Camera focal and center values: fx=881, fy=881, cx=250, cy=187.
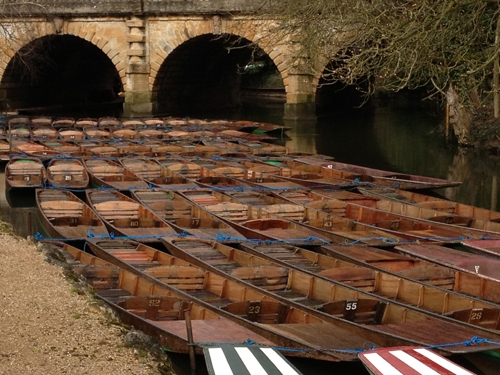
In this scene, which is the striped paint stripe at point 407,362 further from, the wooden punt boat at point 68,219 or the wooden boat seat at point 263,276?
the wooden punt boat at point 68,219

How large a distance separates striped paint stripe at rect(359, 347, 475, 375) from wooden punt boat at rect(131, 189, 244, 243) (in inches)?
A: 175

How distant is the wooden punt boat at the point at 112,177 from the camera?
605 inches

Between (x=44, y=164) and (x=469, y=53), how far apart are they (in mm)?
8553

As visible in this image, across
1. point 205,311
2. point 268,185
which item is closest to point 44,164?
point 268,185

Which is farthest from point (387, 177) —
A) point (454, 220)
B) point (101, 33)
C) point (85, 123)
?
point (101, 33)

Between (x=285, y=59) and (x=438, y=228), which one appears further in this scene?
(x=285, y=59)

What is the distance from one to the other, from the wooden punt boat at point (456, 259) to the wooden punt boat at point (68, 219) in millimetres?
4048

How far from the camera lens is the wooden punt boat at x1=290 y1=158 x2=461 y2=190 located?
1605 centimetres

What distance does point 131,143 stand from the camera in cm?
2061

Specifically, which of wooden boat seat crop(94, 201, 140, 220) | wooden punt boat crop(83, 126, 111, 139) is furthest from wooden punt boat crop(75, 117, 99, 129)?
wooden boat seat crop(94, 201, 140, 220)

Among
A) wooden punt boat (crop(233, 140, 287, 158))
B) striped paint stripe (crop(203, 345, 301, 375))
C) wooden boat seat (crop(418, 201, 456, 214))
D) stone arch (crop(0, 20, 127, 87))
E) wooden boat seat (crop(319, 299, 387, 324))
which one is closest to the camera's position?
striped paint stripe (crop(203, 345, 301, 375))

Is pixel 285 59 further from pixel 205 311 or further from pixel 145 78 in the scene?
pixel 205 311

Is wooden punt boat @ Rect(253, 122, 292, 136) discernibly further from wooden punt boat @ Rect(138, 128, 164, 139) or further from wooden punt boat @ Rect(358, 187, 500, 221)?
wooden punt boat @ Rect(358, 187, 500, 221)

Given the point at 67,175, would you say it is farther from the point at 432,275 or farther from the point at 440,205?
the point at 432,275
